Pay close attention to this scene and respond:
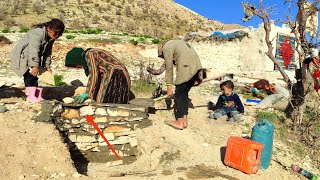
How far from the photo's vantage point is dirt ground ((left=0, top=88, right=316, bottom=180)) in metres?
3.46

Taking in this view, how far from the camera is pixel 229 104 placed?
18.1ft

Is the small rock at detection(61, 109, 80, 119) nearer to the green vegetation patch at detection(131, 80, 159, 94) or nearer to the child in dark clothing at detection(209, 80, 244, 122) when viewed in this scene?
the green vegetation patch at detection(131, 80, 159, 94)

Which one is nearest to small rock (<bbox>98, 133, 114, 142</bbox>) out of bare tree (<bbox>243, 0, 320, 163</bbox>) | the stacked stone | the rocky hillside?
the stacked stone

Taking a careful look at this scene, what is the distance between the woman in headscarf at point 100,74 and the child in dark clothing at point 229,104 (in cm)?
159

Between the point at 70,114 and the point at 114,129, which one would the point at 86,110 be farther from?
the point at 114,129

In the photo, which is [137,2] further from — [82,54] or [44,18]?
[82,54]

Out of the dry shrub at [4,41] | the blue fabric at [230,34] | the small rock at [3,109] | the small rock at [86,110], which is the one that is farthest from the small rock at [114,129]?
the dry shrub at [4,41]

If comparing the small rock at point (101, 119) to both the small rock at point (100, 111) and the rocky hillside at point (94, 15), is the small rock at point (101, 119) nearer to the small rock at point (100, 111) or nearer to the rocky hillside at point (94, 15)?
the small rock at point (100, 111)

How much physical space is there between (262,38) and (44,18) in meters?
19.7

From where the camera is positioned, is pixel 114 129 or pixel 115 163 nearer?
pixel 115 163

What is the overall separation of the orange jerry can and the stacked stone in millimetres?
1619

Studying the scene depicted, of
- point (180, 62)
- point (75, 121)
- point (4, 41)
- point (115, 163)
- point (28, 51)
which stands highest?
point (4, 41)

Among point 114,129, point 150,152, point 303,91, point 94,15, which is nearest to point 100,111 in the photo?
point 114,129

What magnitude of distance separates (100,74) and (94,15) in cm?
2579
